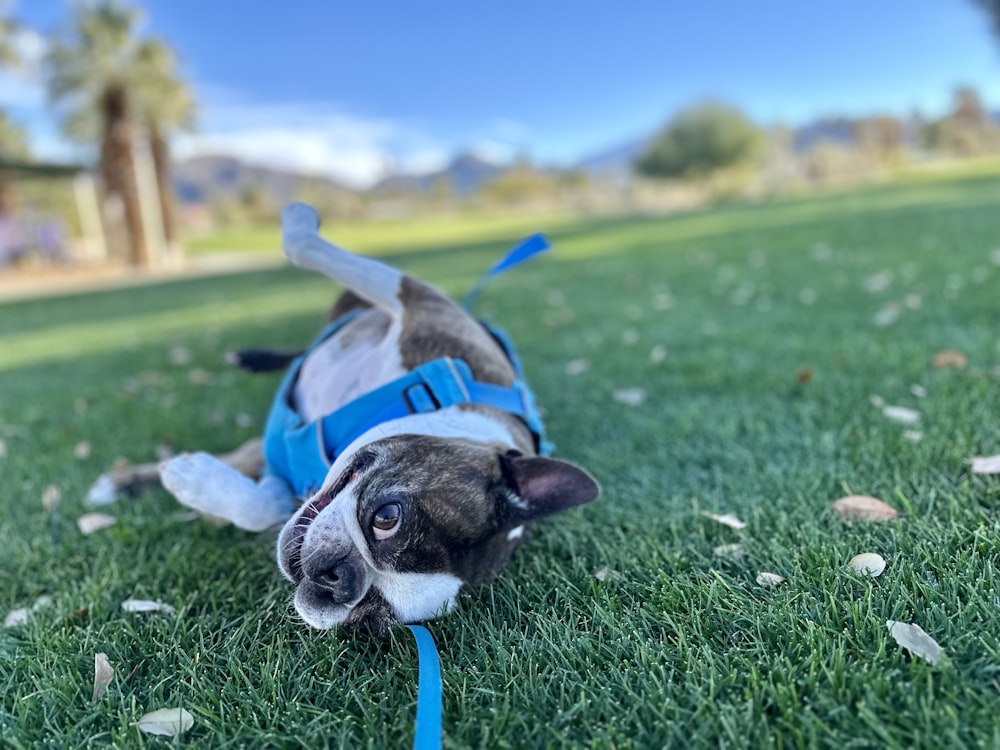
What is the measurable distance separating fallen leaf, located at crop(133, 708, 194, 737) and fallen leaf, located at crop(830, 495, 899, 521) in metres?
1.80

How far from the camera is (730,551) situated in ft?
6.27

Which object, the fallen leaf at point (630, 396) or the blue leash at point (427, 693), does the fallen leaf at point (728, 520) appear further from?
the fallen leaf at point (630, 396)

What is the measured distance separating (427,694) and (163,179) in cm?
2550

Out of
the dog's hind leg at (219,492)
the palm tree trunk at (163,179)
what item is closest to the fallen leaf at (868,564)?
the dog's hind leg at (219,492)

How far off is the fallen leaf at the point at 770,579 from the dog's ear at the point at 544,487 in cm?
46

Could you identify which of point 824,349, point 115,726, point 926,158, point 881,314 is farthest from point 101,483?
point 926,158

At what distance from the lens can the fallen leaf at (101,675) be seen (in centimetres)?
154

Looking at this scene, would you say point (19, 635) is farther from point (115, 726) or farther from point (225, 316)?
point (225, 316)

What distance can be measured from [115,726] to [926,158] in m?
58.3

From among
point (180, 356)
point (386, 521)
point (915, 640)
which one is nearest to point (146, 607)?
point (386, 521)

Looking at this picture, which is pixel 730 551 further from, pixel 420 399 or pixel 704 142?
pixel 704 142

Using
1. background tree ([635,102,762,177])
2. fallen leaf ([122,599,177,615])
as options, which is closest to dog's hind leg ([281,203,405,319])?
fallen leaf ([122,599,177,615])

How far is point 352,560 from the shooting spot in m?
1.62

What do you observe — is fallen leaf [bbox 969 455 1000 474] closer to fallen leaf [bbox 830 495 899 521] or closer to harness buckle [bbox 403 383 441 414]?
fallen leaf [bbox 830 495 899 521]
